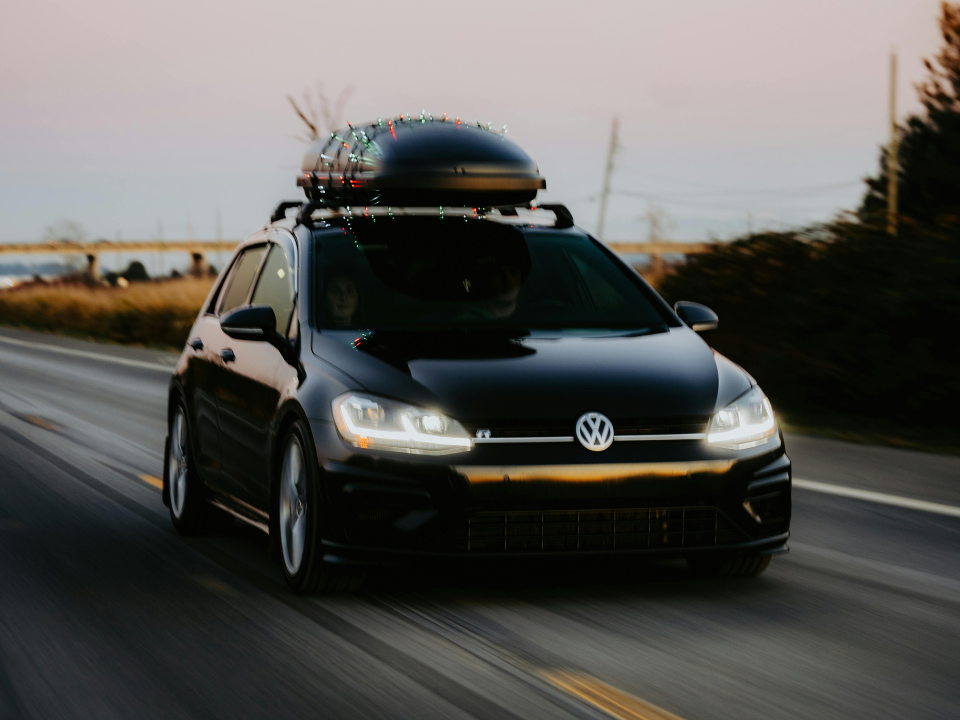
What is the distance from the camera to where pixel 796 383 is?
15.7 meters

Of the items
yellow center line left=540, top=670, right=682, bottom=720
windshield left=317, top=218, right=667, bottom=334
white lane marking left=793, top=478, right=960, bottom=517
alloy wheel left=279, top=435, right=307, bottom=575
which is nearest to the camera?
yellow center line left=540, top=670, right=682, bottom=720

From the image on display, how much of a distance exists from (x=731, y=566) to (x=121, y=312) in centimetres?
3509

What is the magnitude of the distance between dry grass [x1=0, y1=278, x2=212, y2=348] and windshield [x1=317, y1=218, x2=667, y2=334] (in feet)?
88.1

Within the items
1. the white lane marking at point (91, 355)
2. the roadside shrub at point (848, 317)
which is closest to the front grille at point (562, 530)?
the roadside shrub at point (848, 317)

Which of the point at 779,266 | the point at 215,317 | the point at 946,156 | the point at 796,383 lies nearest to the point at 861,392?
the point at 796,383

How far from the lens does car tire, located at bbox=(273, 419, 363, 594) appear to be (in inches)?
248

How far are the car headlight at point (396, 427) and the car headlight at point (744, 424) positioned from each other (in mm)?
1032

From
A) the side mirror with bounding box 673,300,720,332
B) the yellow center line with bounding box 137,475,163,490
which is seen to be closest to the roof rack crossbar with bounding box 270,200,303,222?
the side mirror with bounding box 673,300,720,332

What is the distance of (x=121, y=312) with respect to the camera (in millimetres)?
40281

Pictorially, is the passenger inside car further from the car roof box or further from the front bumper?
the car roof box

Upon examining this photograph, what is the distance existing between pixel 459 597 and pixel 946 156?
26.4 metres

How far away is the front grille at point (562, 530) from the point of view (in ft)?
19.9

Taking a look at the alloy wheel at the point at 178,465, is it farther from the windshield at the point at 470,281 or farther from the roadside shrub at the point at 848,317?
the roadside shrub at the point at 848,317

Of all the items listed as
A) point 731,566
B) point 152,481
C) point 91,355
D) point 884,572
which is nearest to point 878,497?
point 884,572
